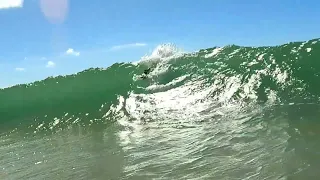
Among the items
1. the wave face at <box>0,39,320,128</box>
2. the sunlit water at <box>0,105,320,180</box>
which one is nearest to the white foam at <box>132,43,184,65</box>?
the wave face at <box>0,39,320,128</box>

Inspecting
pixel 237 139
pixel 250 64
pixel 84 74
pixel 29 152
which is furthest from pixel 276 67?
pixel 84 74

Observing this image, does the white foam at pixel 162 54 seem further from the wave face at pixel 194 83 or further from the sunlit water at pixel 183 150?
the sunlit water at pixel 183 150

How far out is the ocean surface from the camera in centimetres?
662

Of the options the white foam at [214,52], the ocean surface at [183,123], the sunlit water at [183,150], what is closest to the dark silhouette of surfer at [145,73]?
the ocean surface at [183,123]

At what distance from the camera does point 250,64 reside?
1758 centimetres

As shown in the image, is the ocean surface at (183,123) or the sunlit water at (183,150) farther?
the ocean surface at (183,123)

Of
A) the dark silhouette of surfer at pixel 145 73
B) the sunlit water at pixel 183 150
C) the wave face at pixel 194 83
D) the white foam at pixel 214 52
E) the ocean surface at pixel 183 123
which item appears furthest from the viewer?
the white foam at pixel 214 52

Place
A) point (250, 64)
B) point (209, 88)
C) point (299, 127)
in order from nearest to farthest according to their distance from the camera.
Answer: point (299, 127) < point (209, 88) < point (250, 64)

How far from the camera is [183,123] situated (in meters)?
10.2

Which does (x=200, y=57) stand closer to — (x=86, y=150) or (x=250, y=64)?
(x=250, y=64)

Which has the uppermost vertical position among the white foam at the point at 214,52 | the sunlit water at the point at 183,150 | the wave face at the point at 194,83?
the white foam at the point at 214,52

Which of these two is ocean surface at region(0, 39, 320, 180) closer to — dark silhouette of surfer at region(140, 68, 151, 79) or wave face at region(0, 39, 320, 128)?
wave face at region(0, 39, 320, 128)

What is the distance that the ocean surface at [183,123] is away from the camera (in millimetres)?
6625

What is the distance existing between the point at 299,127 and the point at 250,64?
9.54 meters
